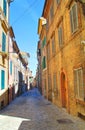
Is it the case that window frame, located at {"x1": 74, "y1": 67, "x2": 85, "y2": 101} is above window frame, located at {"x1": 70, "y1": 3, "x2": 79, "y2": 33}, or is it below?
below

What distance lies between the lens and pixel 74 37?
32.6 feet

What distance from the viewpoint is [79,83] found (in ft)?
30.8

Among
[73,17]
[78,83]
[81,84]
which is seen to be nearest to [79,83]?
[78,83]

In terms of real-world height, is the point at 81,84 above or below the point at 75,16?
below

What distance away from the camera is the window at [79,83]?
901 centimetres

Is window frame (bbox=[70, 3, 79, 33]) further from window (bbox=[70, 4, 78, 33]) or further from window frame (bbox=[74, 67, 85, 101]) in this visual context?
window frame (bbox=[74, 67, 85, 101])

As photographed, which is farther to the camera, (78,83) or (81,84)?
(78,83)

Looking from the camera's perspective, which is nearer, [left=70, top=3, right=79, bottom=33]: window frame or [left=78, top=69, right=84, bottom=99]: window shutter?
[left=78, top=69, right=84, bottom=99]: window shutter

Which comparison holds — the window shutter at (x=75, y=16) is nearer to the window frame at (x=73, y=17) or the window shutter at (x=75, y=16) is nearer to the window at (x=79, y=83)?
the window frame at (x=73, y=17)

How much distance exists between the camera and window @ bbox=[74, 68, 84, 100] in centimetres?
901

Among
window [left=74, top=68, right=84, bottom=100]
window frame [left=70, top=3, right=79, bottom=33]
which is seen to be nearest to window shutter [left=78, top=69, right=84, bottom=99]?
window [left=74, top=68, right=84, bottom=100]

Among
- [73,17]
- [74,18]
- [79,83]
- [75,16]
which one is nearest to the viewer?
[79,83]

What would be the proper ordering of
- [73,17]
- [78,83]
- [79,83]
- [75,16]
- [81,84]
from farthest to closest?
[73,17]
[75,16]
[78,83]
[79,83]
[81,84]

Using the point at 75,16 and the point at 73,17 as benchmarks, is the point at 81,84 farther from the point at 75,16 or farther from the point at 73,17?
the point at 73,17
